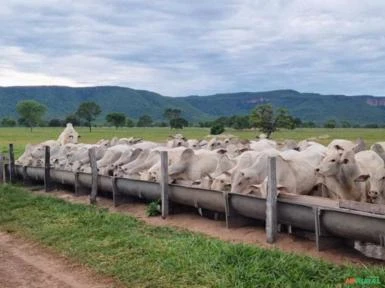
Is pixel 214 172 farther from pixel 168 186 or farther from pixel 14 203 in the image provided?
pixel 14 203

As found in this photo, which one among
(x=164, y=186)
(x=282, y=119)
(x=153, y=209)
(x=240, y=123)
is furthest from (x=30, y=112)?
(x=164, y=186)

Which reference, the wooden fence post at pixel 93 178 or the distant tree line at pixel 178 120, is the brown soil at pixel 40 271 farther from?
the distant tree line at pixel 178 120

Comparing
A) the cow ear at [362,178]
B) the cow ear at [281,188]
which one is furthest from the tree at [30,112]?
the cow ear at [362,178]

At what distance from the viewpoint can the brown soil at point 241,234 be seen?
8.11m

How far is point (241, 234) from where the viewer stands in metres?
9.91

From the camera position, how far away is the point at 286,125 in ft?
233

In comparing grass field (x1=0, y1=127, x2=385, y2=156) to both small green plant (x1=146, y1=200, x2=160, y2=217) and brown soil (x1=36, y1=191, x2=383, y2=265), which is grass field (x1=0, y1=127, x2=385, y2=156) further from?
small green plant (x1=146, y1=200, x2=160, y2=217)

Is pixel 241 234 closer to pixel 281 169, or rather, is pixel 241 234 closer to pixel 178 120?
pixel 281 169

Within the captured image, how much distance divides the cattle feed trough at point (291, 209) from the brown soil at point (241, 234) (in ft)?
0.54

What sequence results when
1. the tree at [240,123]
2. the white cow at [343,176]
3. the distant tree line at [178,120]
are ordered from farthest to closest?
the tree at [240,123] → the distant tree line at [178,120] → the white cow at [343,176]

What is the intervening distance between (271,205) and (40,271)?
3719 millimetres

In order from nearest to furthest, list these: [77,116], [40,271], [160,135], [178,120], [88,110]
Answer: [40,271]
[160,135]
[178,120]
[88,110]
[77,116]

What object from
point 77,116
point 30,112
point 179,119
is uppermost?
point 30,112

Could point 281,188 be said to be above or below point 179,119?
below
